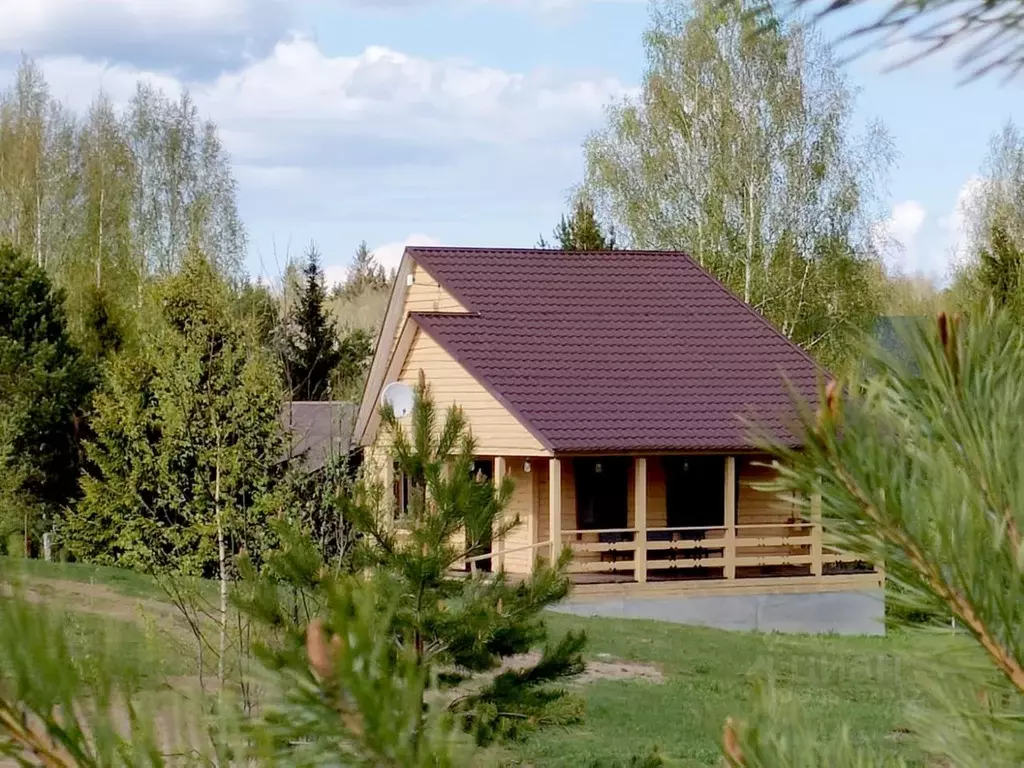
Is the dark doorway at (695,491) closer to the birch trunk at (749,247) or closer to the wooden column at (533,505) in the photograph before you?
the wooden column at (533,505)

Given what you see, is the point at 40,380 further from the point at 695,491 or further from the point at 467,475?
the point at 467,475

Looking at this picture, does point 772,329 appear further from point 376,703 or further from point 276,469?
point 376,703

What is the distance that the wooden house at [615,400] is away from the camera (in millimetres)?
19188

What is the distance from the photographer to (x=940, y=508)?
989 millimetres

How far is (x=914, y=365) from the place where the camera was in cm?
116

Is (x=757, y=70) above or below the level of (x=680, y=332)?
above

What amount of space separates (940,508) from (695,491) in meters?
20.2

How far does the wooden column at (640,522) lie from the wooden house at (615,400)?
0.09ft

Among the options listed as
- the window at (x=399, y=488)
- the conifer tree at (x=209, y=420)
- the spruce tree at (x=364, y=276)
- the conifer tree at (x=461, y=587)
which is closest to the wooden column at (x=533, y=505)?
the conifer tree at (x=209, y=420)

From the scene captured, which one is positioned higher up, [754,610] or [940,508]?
[940,508]

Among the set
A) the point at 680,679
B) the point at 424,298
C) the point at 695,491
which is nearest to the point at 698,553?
the point at 695,491

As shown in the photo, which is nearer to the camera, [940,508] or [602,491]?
[940,508]

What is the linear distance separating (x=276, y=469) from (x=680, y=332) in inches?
381

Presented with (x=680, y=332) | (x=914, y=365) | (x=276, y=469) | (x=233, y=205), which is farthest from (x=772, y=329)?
(x=233, y=205)
